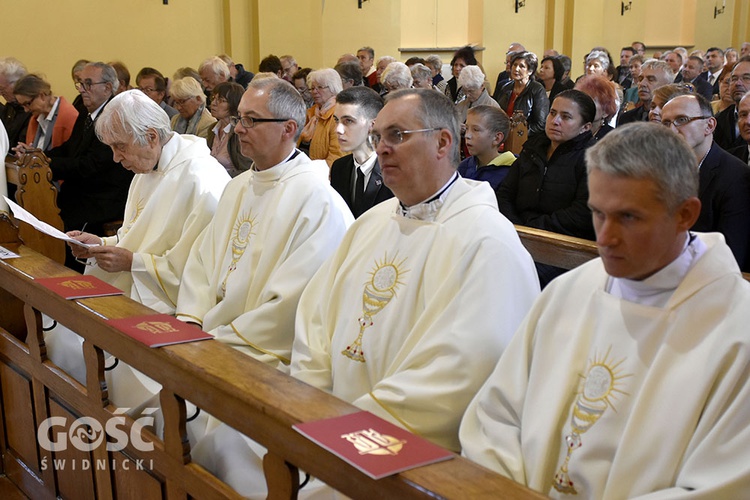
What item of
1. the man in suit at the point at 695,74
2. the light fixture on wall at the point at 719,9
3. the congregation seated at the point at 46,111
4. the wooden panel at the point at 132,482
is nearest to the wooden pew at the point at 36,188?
the congregation seated at the point at 46,111

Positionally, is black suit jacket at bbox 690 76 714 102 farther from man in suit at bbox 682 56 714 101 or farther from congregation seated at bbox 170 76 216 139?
congregation seated at bbox 170 76 216 139

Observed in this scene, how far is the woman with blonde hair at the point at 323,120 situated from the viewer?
666cm

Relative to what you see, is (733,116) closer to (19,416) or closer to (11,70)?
(19,416)

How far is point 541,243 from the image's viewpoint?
3.50 metres

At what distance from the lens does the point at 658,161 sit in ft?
6.21

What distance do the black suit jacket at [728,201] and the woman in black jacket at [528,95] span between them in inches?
185

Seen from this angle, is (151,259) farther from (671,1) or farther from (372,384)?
(671,1)

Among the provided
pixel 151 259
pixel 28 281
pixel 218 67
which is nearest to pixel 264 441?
pixel 28 281

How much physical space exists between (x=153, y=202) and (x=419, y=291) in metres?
2.01

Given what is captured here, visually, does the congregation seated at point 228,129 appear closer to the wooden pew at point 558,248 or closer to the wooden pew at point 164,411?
the wooden pew at point 164,411

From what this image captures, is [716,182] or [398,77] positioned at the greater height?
[398,77]

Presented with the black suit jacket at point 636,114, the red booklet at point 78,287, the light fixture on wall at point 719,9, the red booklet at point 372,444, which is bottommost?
the red booklet at point 78,287

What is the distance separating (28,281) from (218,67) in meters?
6.43

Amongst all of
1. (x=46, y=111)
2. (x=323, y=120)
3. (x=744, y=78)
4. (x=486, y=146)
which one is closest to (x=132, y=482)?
(x=486, y=146)
